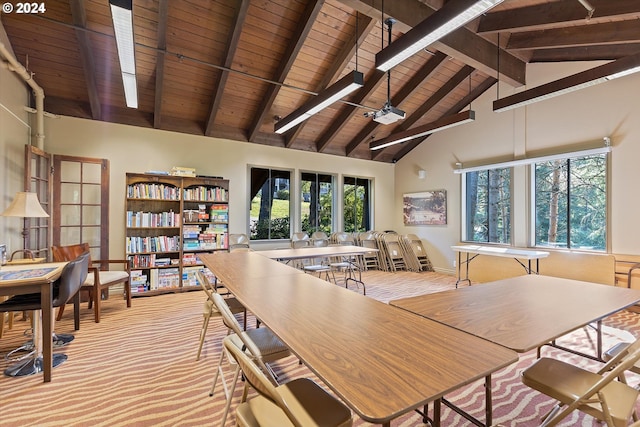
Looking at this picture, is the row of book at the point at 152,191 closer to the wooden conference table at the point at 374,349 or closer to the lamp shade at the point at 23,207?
the lamp shade at the point at 23,207

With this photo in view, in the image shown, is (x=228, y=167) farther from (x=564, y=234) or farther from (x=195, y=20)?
(x=564, y=234)

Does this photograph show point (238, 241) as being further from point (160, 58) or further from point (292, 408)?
point (292, 408)

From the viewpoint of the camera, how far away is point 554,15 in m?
3.48

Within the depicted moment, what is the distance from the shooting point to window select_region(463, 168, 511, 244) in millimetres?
5945

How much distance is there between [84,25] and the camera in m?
3.39

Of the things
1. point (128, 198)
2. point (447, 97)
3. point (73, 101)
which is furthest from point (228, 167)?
point (447, 97)

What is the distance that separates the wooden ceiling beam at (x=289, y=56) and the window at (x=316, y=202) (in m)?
1.79

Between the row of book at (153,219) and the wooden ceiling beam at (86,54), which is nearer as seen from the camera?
the wooden ceiling beam at (86,54)

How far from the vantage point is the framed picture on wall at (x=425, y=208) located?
22.7 feet

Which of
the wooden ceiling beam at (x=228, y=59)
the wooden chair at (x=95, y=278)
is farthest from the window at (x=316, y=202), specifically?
the wooden chair at (x=95, y=278)

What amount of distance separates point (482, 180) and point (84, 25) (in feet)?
23.0

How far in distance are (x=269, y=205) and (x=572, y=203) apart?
5.64 meters

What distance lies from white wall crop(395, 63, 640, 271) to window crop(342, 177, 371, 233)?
1.00 metres

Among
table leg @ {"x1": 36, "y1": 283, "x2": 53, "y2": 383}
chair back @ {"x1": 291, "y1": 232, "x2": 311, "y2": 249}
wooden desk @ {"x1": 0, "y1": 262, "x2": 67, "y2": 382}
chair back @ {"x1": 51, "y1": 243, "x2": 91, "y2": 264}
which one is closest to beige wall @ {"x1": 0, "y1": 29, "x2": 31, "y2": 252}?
chair back @ {"x1": 51, "y1": 243, "x2": 91, "y2": 264}
